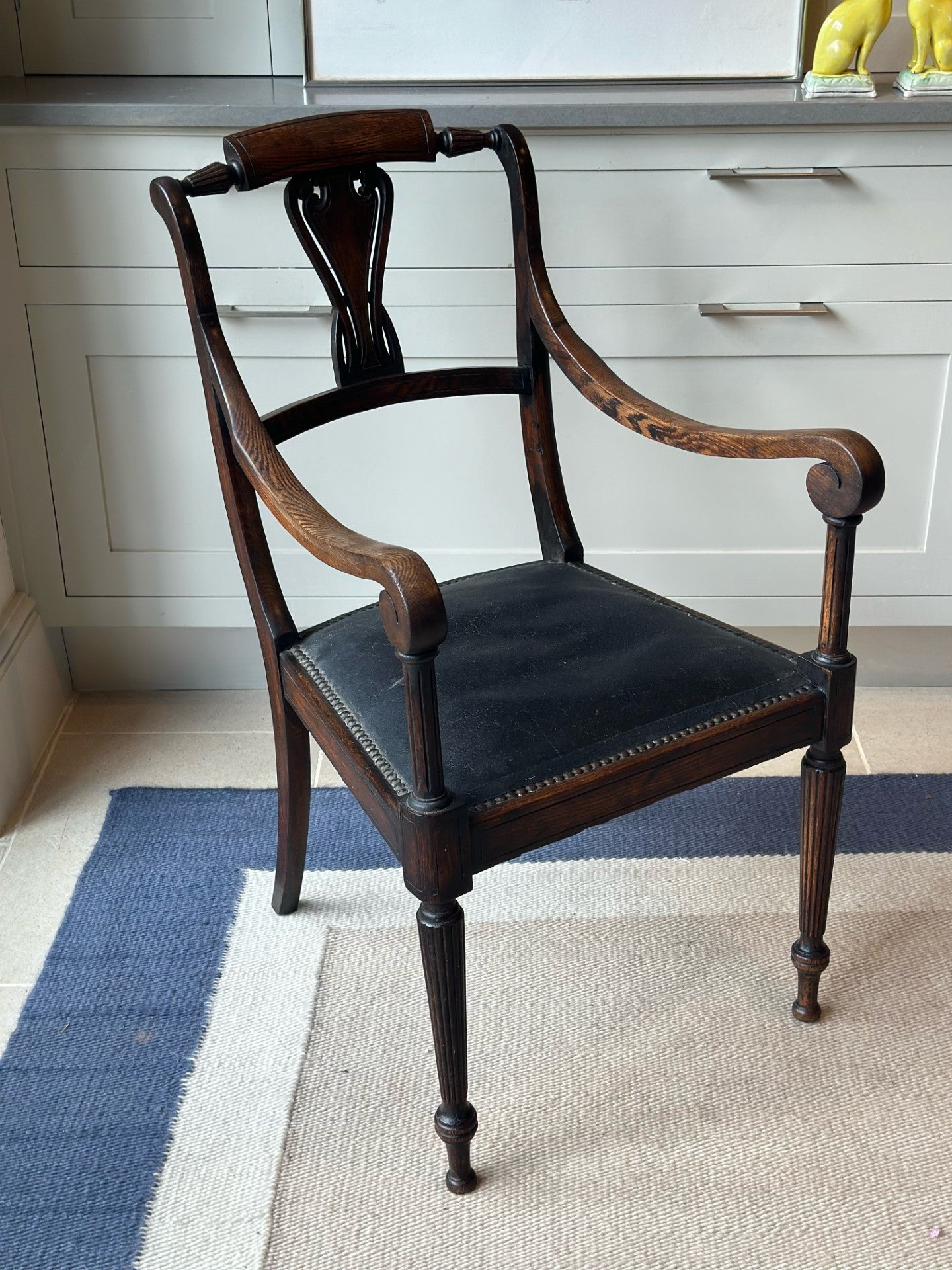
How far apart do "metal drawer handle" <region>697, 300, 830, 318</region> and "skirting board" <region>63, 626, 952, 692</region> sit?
0.59 m

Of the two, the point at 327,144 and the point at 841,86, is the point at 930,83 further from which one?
the point at 327,144

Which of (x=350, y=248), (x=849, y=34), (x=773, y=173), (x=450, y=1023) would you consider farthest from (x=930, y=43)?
(x=450, y=1023)

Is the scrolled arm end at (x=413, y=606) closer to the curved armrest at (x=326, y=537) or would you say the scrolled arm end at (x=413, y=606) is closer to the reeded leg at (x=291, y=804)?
the curved armrest at (x=326, y=537)

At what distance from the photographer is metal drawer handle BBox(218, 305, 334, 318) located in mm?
1678

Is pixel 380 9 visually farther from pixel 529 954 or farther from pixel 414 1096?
pixel 414 1096

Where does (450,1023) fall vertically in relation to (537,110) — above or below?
below

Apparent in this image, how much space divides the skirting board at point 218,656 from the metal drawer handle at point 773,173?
77 cm

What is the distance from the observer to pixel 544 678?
1.20 meters

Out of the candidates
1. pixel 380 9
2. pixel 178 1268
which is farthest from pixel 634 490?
pixel 178 1268

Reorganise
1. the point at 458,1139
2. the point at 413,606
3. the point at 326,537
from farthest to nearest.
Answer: the point at 458,1139 → the point at 326,537 → the point at 413,606

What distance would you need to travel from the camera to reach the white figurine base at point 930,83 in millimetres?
1637

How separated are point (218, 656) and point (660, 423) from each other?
1086mm

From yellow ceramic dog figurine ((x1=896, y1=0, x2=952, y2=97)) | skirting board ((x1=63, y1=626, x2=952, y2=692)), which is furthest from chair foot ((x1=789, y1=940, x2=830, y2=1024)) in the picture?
yellow ceramic dog figurine ((x1=896, y1=0, x2=952, y2=97))

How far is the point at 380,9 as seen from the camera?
1701 mm
